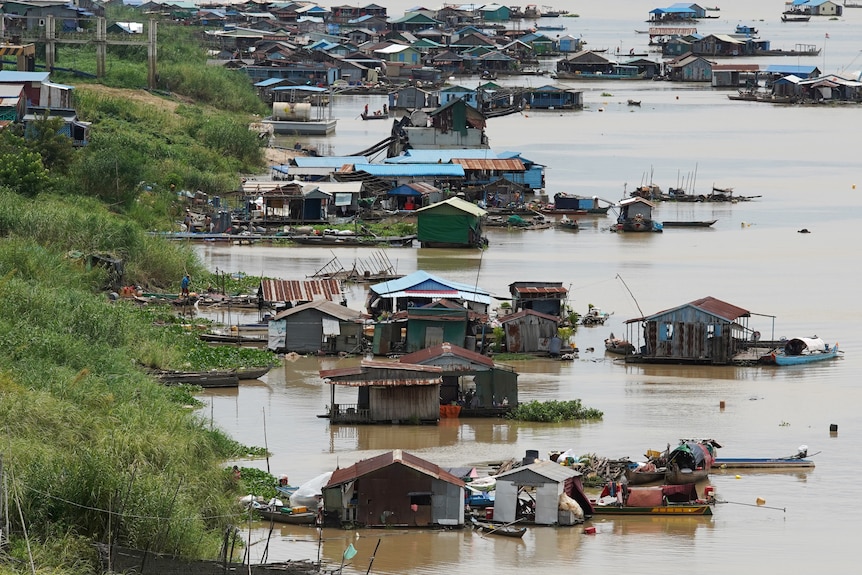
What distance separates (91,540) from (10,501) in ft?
2.16

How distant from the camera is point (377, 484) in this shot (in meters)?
14.2

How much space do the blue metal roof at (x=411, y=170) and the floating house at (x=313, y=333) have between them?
12248mm

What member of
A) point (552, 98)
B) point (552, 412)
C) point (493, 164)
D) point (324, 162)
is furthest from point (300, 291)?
point (552, 98)

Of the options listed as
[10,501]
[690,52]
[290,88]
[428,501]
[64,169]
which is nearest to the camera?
[10,501]

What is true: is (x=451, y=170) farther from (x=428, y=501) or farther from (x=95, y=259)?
(x=428, y=501)

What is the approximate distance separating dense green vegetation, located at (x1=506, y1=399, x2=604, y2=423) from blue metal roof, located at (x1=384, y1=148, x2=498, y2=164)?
16.6 metres

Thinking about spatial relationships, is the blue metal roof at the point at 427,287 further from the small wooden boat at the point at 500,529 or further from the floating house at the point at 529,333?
the small wooden boat at the point at 500,529

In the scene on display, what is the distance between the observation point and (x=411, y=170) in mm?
32688

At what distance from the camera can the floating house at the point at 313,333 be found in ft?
67.2

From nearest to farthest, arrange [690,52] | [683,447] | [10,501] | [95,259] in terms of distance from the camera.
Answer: [10,501], [683,447], [95,259], [690,52]

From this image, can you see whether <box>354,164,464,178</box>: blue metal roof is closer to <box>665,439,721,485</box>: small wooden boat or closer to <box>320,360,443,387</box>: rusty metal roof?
<box>320,360,443,387</box>: rusty metal roof

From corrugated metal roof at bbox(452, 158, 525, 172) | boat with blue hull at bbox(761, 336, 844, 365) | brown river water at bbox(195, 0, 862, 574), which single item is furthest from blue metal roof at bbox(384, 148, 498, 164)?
boat with blue hull at bbox(761, 336, 844, 365)

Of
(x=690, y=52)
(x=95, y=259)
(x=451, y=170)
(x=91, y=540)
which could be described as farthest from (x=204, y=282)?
(x=690, y=52)

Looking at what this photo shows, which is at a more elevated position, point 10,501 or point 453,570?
point 10,501
